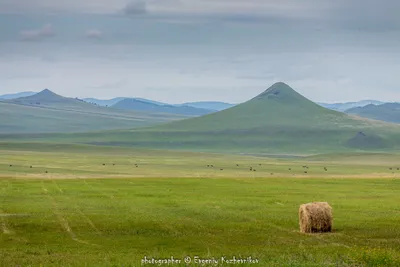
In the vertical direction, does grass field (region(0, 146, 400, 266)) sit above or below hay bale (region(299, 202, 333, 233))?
below

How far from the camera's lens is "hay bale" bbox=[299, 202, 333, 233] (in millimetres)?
39234

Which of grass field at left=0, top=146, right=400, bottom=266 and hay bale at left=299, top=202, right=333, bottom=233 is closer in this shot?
grass field at left=0, top=146, right=400, bottom=266

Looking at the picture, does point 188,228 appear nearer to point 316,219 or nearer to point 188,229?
point 188,229

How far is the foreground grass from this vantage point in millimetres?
30641

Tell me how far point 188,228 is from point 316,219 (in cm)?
626

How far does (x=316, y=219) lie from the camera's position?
39.2m

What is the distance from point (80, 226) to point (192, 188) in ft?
108

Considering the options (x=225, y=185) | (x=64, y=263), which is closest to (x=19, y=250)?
(x=64, y=263)

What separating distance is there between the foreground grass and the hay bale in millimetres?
677

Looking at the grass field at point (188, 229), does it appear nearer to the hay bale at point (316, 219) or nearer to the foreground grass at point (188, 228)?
the foreground grass at point (188, 228)

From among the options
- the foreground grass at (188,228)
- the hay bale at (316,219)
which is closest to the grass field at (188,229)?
the foreground grass at (188,228)

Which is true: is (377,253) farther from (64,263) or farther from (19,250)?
(19,250)

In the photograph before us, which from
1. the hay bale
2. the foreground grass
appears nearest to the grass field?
the foreground grass

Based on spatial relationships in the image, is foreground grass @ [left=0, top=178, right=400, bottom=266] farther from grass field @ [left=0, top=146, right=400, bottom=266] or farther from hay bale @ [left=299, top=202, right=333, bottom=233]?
hay bale @ [left=299, top=202, right=333, bottom=233]
